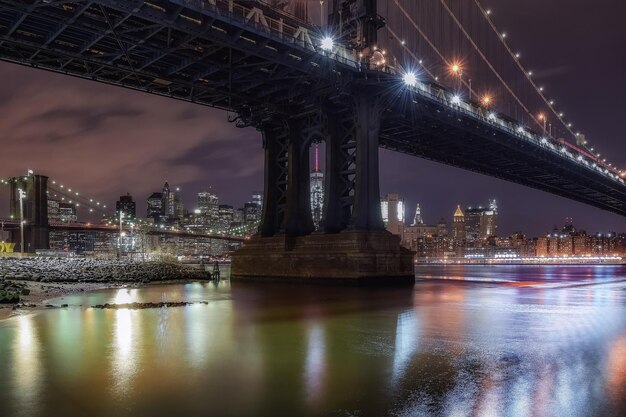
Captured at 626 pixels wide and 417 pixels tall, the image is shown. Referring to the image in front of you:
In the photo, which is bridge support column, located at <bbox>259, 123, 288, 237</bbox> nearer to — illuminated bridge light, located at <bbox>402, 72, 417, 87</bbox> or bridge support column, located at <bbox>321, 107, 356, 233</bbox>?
bridge support column, located at <bbox>321, 107, 356, 233</bbox>

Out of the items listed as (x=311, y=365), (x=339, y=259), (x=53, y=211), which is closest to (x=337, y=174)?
(x=339, y=259)

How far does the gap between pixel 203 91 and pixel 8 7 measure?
16.3m

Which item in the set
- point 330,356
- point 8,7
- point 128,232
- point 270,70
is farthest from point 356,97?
point 128,232

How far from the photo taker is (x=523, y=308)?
21.0 m

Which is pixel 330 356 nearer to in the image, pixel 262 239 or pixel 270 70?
pixel 270 70

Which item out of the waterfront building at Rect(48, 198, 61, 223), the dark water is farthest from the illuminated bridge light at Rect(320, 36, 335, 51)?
the waterfront building at Rect(48, 198, 61, 223)

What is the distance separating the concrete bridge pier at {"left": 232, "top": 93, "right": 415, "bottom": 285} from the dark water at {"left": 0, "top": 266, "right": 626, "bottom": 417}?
815 inches

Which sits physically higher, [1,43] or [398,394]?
[1,43]

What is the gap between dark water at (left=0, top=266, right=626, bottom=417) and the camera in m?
7.09

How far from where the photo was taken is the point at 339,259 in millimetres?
38688

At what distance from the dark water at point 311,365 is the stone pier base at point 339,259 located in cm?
1983

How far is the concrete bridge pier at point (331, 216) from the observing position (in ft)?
126

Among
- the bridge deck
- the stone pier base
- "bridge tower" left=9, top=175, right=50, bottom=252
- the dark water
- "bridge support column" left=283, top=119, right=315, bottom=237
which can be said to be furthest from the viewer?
"bridge tower" left=9, top=175, right=50, bottom=252

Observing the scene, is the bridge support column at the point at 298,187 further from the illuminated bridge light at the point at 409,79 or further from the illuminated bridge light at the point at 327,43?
the illuminated bridge light at the point at 327,43
